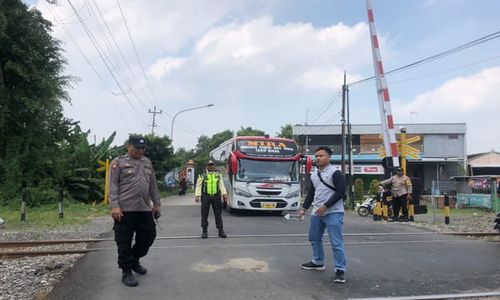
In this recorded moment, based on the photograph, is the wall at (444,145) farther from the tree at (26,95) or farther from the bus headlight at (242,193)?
the tree at (26,95)

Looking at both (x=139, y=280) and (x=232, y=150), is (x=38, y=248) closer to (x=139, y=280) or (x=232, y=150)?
(x=139, y=280)

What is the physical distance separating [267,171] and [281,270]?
10.5m

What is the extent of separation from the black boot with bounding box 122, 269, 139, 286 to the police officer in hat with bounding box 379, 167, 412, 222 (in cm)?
1052

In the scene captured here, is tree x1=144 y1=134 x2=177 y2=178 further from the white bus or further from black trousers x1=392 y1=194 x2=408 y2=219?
black trousers x1=392 y1=194 x2=408 y2=219

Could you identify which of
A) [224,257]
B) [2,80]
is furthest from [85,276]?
[2,80]

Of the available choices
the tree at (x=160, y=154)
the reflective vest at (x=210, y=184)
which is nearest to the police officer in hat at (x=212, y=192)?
the reflective vest at (x=210, y=184)

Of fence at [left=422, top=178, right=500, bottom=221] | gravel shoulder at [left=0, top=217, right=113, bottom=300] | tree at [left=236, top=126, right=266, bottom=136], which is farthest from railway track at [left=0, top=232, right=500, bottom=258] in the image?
tree at [left=236, top=126, right=266, bottom=136]

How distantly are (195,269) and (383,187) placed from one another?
9.97 m

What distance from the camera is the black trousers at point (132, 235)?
248 inches

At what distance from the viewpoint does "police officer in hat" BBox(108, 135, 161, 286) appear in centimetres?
629

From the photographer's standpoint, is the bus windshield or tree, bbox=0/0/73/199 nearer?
the bus windshield

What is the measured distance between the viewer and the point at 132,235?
6.45m

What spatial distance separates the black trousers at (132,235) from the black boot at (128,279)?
55 mm

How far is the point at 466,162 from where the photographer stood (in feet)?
147
